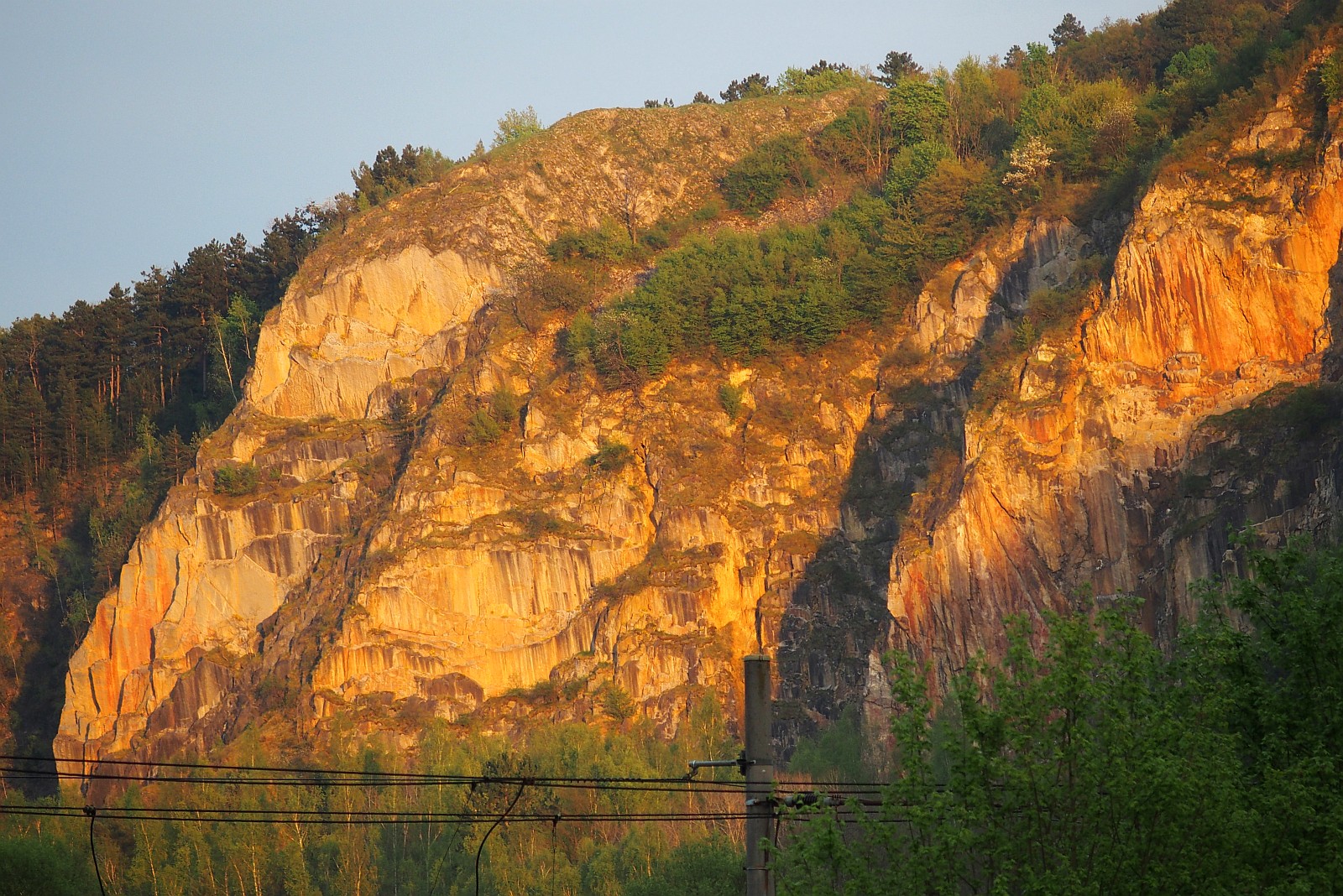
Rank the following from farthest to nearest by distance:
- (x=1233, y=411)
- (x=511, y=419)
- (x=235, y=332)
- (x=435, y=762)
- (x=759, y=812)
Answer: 1. (x=235, y=332)
2. (x=511, y=419)
3. (x=435, y=762)
4. (x=1233, y=411)
5. (x=759, y=812)

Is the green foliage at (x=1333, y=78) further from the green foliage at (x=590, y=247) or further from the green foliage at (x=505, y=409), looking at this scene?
the green foliage at (x=590, y=247)

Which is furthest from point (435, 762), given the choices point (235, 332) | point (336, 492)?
point (235, 332)

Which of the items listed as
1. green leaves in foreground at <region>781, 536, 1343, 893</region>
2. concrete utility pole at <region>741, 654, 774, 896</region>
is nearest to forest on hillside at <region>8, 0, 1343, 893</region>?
green leaves in foreground at <region>781, 536, 1343, 893</region>

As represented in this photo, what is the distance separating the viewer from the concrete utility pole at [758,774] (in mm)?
15734

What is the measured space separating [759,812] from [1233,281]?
127 feet

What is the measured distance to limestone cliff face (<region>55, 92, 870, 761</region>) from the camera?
192ft

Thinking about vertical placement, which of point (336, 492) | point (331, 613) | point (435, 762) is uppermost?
point (336, 492)

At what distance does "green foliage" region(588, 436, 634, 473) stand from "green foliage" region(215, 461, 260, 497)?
561 inches

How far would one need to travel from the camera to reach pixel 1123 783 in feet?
58.4

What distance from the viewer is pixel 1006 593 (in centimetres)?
5031

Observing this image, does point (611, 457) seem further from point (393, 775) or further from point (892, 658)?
point (892, 658)

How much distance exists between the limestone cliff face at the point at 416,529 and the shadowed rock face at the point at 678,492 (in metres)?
0.13

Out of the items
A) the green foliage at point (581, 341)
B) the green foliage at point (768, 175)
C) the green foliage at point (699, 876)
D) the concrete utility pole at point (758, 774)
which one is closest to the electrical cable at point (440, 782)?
the concrete utility pole at point (758, 774)

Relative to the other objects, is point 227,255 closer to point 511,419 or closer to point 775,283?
point 511,419
